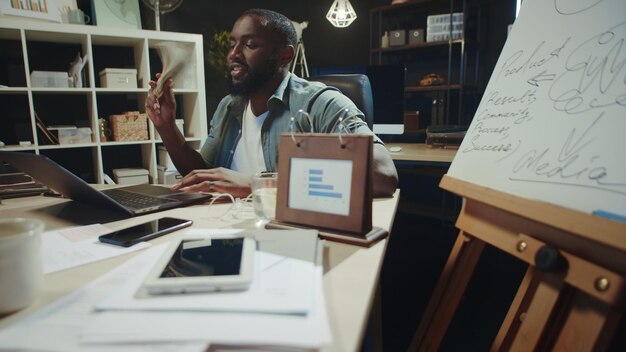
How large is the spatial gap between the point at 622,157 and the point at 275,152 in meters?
1.13

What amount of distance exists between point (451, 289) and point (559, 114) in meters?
0.47

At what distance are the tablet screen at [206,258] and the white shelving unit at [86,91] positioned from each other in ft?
7.60

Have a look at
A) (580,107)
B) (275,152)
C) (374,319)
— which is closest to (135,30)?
(275,152)

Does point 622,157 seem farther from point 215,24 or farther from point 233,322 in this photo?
point 215,24

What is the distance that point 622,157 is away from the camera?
613 mm

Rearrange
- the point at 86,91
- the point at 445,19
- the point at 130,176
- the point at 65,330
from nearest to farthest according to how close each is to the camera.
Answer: the point at 65,330 → the point at 86,91 → the point at 130,176 → the point at 445,19

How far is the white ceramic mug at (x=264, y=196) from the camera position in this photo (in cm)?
88

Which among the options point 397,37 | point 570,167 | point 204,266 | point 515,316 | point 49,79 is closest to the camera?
point 204,266

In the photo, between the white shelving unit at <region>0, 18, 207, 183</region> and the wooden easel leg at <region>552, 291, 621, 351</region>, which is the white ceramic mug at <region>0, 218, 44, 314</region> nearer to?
the wooden easel leg at <region>552, 291, 621, 351</region>

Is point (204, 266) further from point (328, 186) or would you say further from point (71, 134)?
point (71, 134)

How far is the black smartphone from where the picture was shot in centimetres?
72

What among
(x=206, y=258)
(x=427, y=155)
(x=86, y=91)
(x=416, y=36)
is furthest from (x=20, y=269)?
(x=416, y=36)

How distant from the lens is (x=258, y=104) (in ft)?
5.49

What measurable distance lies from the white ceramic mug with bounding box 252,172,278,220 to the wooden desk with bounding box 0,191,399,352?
0.04 metres
